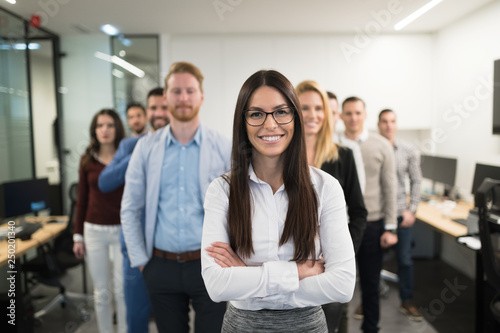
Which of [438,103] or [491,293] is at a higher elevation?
[438,103]

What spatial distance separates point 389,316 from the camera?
3.20 meters

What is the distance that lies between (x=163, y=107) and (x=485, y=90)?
299 cm

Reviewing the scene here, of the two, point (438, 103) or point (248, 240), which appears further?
point (438, 103)

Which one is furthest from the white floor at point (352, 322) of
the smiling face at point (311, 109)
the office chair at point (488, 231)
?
the smiling face at point (311, 109)

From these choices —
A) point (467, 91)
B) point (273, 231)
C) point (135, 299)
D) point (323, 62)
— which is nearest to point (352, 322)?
point (135, 299)

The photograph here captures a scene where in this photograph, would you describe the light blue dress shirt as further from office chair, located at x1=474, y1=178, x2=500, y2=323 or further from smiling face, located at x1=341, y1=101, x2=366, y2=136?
office chair, located at x1=474, y1=178, x2=500, y2=323

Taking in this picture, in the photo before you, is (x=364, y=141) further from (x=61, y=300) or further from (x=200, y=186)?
(x=61, y=300)

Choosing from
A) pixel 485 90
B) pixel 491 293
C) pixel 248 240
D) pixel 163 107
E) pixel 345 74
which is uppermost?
pixel 345 74

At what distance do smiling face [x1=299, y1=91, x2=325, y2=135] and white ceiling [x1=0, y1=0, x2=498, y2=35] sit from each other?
2.18 m

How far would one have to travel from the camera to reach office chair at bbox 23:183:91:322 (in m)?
3.18

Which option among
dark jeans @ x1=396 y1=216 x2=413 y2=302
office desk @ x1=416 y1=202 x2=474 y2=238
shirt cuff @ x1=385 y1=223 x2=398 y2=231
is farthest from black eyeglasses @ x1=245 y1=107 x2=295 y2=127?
dark jeans @ x1=396 y1=216 x2=413 y2=302

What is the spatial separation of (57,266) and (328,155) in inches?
106

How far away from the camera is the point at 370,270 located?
244 centimetres

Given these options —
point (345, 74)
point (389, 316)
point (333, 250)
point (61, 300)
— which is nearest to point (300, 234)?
point (333, 250)
